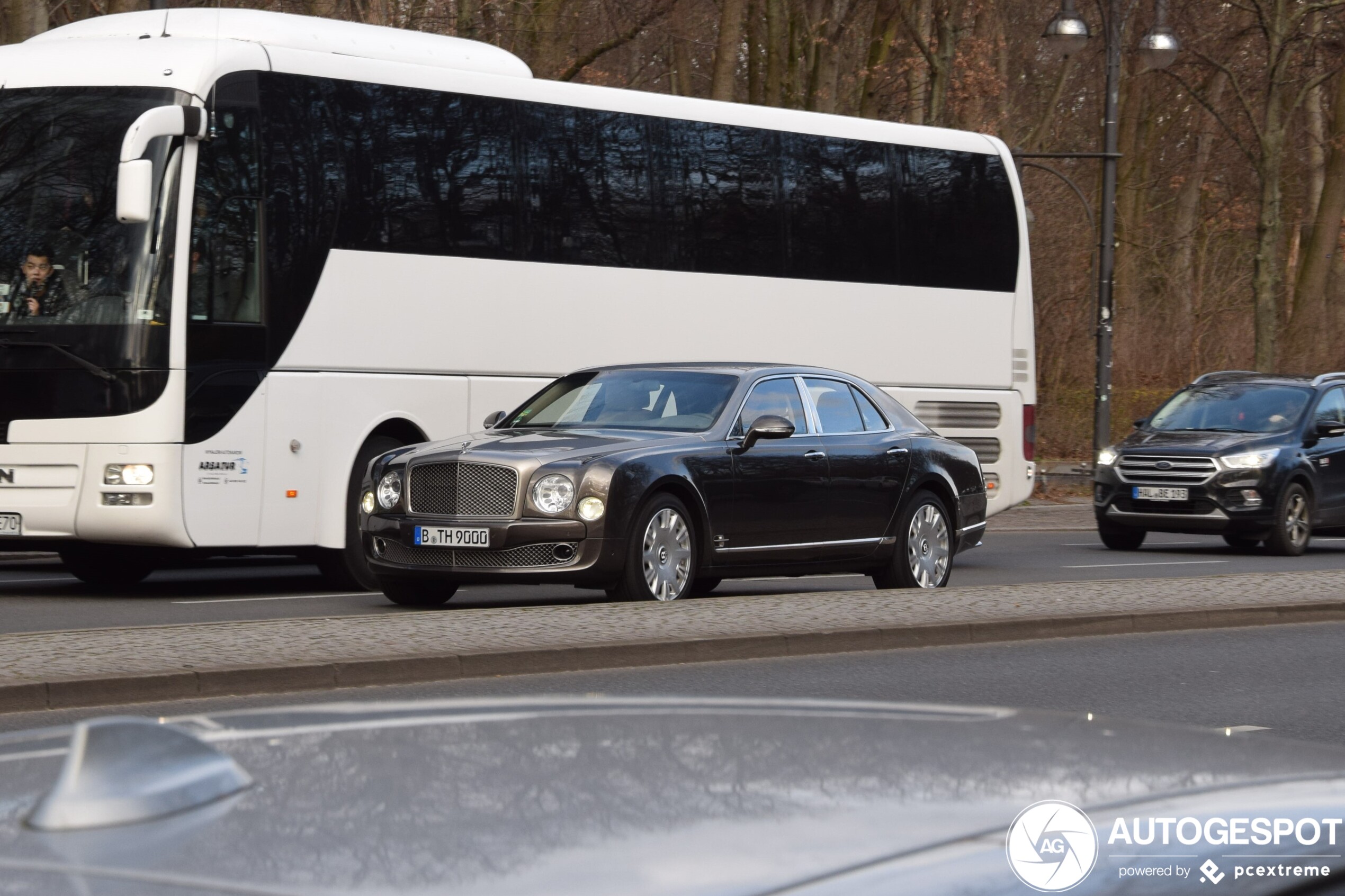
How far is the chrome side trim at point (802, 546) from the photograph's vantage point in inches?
513

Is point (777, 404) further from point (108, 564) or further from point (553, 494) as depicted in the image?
point (108, 564)

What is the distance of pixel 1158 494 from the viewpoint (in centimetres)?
2044

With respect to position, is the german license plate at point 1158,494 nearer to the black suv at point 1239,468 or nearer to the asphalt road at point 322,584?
the black suv at point 1239,468

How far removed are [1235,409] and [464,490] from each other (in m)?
11.5

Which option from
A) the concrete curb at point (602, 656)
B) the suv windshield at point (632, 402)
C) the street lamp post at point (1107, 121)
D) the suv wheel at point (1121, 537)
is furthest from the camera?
the street lamp post at point (1107, 121)

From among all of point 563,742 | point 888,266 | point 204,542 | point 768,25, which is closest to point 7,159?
point 204,542

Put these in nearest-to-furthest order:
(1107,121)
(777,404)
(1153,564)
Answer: (777,404), (1153,564), (1107,121)

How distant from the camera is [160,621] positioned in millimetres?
12242

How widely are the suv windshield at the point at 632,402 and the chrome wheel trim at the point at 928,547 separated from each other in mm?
1945

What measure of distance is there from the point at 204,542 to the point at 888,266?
793 centimetres

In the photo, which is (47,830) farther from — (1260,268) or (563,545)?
(1260,268)

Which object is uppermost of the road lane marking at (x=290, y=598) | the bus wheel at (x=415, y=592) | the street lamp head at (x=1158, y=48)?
the street lamp head at (x=1158, y=48)

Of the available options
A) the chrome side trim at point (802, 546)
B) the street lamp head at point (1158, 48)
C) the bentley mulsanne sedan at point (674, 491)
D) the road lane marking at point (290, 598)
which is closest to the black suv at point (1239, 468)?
the bentley mulsanne sedan at point (674, 491)

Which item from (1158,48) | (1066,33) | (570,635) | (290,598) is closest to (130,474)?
(290,598)
